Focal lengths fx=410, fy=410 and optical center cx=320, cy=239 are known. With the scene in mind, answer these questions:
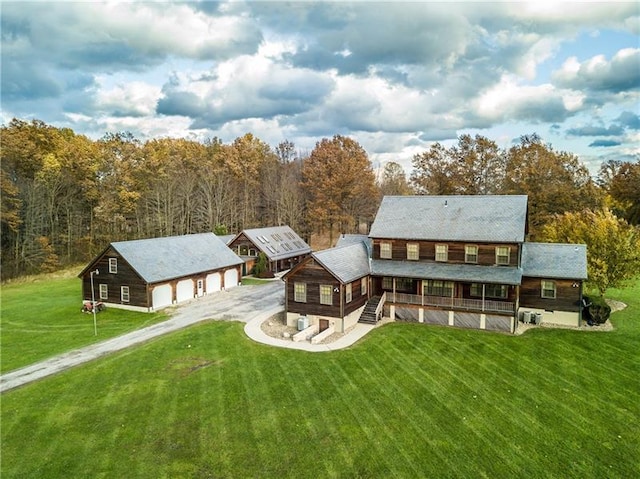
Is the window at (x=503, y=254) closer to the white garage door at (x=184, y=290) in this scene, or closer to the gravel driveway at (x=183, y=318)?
the gravel driveway at (x=183, y=318)

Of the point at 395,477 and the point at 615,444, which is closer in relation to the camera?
the point at 395,477

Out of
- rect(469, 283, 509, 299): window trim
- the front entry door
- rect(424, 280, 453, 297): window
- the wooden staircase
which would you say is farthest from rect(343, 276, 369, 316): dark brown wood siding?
rect(469, 283, 509, 299): window trim

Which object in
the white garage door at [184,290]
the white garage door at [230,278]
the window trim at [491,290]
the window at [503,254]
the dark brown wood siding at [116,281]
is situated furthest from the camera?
the white garage door at [230,278]

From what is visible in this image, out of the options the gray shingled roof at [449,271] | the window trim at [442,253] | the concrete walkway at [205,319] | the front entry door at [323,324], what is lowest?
the concrete walkway at [205,319]

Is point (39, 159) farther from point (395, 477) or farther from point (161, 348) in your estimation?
point (395, 477)

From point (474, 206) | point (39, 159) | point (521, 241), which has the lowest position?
point (521, 241)

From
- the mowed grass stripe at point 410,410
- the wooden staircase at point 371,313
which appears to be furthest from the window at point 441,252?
the mowed grass stripe at point 410,410

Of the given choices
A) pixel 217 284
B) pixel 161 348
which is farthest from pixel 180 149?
pixel 161 348
